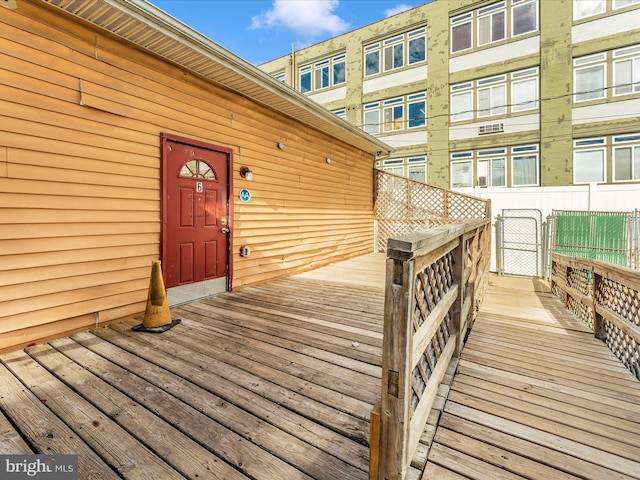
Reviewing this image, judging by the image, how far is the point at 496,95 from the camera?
38.1 feet

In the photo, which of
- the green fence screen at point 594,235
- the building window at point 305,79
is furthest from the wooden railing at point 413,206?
the building window at point 305,79

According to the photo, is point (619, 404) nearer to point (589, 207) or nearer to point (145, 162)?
point (145, 162)

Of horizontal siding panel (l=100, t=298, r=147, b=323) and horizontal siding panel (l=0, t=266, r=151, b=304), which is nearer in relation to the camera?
horizontal siding panel (l=0, t=266, r=151, b=304)

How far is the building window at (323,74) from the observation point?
15.0m

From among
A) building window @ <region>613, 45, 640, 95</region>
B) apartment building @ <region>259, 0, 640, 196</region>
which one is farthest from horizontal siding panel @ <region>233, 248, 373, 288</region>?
building window @ <region>613, 45, 640, 95</region>

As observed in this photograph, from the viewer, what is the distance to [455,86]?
12.3 metres

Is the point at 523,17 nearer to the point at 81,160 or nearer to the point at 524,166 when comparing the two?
the point at 524,166

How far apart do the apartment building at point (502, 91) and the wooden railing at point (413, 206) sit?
1.67m

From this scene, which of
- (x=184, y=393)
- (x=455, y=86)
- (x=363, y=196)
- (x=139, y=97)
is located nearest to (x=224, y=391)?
(x=184, y=393)

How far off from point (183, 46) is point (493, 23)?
40.9ft

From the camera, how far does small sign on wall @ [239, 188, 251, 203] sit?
5.00 meters

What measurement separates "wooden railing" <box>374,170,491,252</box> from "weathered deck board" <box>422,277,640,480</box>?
5601mm

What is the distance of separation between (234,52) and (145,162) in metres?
1.72

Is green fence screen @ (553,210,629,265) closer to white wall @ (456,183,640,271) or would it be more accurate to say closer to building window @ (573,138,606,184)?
white wall @ (456,183,640,271)
